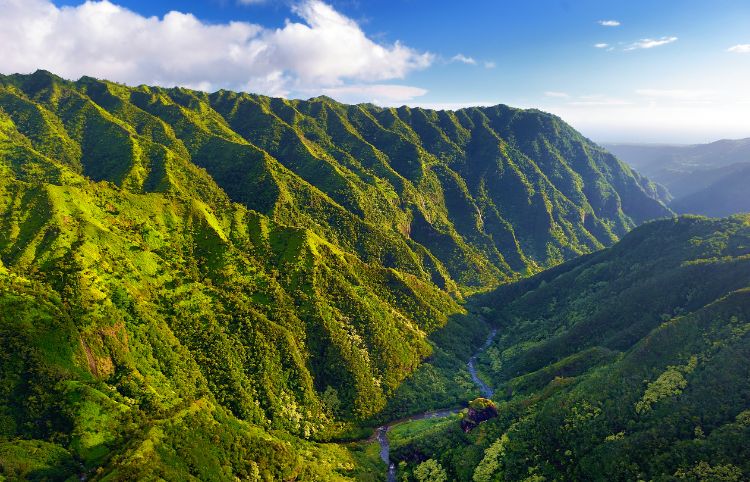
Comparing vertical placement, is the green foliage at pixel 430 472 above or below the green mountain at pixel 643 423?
below

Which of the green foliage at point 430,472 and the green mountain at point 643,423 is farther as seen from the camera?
the green foliage at point 430,472

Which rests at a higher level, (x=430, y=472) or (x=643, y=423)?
(x=643, y=423)

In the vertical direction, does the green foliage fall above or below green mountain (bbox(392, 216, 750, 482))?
below

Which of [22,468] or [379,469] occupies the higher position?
[22,468]

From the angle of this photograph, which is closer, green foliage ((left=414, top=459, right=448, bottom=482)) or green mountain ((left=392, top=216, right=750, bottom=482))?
green mountain ((left=392, top=216, right=750, bottom=482))

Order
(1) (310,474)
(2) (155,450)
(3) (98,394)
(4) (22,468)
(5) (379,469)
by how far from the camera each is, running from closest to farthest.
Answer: (4) (22,468) < (2) (155,450) < (3) (98,394) < (1) (310,474) < (5) (379,469)

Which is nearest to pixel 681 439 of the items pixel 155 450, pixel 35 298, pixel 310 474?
pixel 310 474

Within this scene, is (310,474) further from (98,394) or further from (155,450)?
(98,394)

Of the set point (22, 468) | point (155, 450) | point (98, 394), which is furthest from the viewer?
point (98, 394)

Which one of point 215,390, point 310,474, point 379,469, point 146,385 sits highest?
point 146,385

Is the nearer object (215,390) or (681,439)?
(681,439)

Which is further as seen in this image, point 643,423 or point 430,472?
point 430,472
